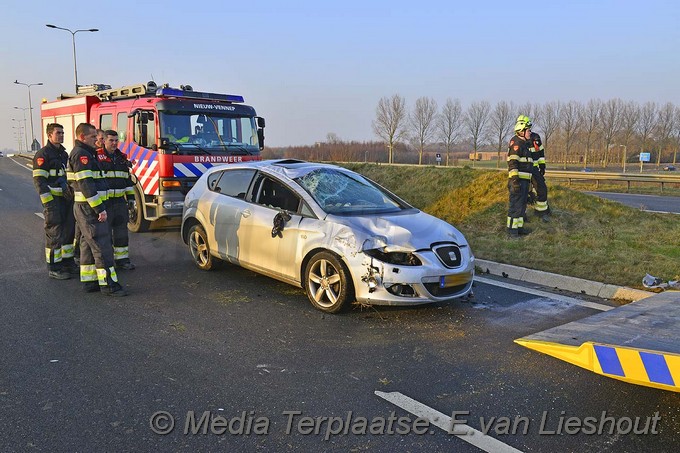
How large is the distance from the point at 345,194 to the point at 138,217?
5661 mm

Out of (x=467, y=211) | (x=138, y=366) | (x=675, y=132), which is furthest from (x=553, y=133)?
(x=138, y=366)

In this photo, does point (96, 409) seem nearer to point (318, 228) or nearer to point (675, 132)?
point (318, 228)

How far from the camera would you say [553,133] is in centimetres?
5850

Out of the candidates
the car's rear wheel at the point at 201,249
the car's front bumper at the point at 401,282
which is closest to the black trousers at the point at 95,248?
the car's rear wheel at the point at 201,249

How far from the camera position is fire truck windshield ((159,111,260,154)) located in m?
9.10

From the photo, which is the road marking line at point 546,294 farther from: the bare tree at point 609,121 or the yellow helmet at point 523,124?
the bare tree at point 609,121

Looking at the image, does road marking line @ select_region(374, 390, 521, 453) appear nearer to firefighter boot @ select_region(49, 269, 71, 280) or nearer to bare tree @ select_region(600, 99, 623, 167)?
firefighter boot @ select_region(49, 269, 71, 280)

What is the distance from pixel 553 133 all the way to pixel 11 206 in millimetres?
56498

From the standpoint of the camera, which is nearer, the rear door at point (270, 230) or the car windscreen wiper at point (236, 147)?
the rear door at point (270, 230)

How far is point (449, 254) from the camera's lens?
516 cm

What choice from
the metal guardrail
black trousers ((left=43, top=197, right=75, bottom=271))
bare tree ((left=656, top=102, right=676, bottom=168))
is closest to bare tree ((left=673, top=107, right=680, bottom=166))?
bare tree ((left=656, top=102, right=676, bottom=168))

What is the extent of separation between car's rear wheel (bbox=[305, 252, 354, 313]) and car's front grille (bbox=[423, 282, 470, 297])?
754 mm

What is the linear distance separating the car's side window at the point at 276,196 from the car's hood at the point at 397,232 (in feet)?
2.26

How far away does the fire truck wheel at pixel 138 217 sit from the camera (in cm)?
980
